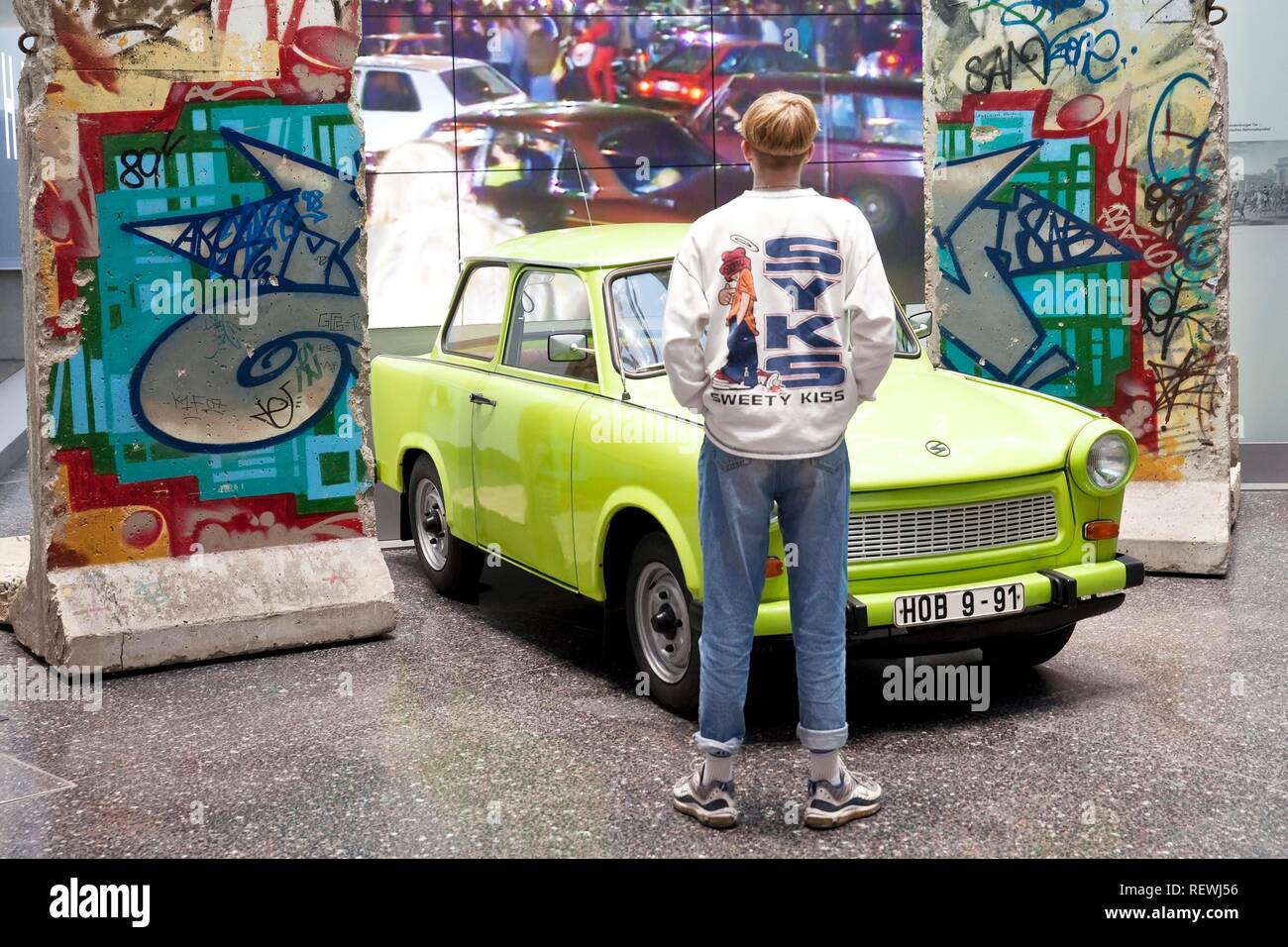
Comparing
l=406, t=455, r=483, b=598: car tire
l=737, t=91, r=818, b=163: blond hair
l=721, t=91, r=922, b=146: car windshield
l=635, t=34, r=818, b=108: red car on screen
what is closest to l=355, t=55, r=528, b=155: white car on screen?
l=635, t=34, r=818, b=108: red car on screen

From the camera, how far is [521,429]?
20.9 ft

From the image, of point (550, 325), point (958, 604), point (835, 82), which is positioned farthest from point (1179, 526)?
point (835, 82)

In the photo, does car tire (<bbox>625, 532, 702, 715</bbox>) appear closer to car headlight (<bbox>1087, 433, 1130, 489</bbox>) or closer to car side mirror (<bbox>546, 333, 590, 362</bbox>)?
car side mirror (<bbox>546, 333, 590, 362</bbox>)

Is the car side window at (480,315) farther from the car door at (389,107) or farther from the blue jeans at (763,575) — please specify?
the car door at (389,107)

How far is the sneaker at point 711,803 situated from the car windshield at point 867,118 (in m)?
14.7

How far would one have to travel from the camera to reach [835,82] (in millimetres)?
18281

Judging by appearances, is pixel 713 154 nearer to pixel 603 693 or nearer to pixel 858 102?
pixel 858 102

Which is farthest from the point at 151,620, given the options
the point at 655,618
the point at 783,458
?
the point at 783,458

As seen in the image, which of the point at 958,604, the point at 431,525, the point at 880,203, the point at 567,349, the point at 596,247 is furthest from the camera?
the point at 880,203

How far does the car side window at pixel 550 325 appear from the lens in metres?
6.12

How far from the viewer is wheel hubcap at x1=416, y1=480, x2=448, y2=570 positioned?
751cm

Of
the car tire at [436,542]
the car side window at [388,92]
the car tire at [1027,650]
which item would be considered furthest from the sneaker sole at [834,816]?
the car side window at [388,92]

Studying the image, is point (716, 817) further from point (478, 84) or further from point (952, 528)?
point (478, 84)

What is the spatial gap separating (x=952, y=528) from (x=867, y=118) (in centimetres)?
1388
